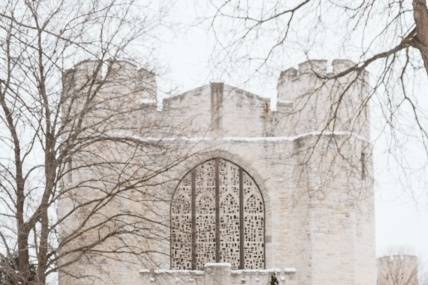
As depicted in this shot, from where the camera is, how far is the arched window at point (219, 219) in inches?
947

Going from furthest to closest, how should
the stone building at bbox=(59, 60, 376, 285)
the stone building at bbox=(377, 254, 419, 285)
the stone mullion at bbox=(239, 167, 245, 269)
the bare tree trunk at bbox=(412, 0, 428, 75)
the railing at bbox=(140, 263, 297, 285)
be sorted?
1. the stone building at bbox=(377, 254, 419, 285)
2. the stone mullion at bbox=(239, 167, 245, 269)
3. the stone building at bbox=(59, 60, 376, 285)
4. the railing at bbox=(140, 263, 297, 285)
5. the bare tree trunk at bbox=(412, 0, 428, 75)

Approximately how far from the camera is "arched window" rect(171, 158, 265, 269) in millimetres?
24062

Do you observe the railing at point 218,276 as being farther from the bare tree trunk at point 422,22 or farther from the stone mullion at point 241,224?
the bare tree trunk at point 422,22

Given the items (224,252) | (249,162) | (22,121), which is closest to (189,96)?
(249,162)

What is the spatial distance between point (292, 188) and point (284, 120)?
1.71 meters

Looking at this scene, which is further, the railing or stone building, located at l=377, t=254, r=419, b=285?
stone building, located at l=377, t=254, r=419, b=285

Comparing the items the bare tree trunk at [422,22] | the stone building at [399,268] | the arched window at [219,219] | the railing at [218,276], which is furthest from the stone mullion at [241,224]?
the stone building at [399,268]

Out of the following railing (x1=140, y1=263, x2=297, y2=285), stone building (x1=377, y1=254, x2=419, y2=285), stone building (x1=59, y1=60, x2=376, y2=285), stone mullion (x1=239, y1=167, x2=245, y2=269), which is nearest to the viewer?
railing (x1=140, y1=263, x2=297, y2=285)

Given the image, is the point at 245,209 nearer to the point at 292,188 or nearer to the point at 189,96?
the point at 292,188

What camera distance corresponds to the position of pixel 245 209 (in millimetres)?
24203

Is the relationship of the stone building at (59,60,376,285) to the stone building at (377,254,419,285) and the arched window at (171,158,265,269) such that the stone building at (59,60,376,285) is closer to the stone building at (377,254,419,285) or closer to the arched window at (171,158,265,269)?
the arched window at (171,158,265,269)

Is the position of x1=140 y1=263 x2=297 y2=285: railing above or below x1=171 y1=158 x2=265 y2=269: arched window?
below

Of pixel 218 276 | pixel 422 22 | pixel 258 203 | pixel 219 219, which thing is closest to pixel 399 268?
pixel 258 203

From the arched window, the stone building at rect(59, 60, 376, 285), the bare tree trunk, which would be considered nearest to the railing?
the stone building at rect(59, 60, 376, 285)
